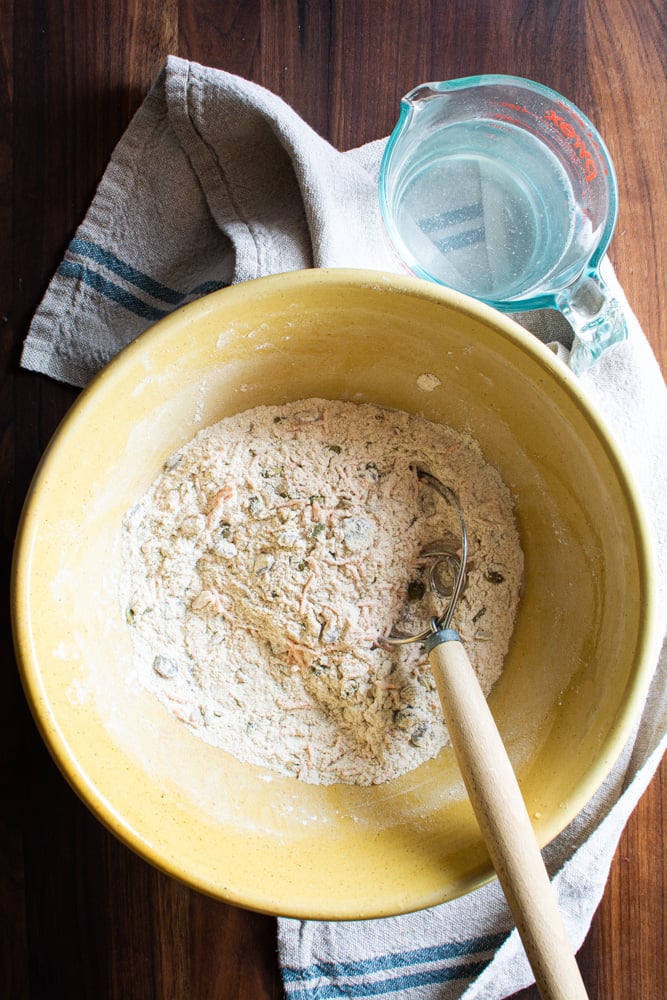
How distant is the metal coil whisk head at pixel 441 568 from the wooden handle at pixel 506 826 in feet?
0.15

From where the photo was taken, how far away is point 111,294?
0.91 meters

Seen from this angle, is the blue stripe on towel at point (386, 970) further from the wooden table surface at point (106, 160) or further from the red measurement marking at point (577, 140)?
the red measurement marking at point (577, 140)

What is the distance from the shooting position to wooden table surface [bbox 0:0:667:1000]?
89cm

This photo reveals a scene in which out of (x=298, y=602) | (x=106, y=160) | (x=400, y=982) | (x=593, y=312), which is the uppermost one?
(x=106, y=160)

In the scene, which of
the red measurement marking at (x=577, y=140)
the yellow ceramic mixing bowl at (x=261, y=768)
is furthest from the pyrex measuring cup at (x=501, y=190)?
the yellow ceramic mixing bowl at (x=261, y=768)

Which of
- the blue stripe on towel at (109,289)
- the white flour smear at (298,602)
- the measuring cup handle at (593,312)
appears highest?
the blue stripe on towel at (109,289)

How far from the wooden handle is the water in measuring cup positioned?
434 millimetres

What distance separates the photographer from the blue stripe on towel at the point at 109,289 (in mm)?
898

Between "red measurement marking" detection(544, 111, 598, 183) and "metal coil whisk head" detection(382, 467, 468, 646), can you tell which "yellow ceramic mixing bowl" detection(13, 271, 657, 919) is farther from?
"red measurement marking" detection(544, 111, 598, 183)

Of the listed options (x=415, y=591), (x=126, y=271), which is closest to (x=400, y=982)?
(x=415, y=591)

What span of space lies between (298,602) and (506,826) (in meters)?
0.28

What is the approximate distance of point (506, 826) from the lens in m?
0.65

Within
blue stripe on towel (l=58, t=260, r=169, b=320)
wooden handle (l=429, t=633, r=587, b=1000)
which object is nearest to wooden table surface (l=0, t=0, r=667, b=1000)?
blue stripe on towel (l=58, t=260, r=169, b=320)

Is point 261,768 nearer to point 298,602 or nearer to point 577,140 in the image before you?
point 298,602
